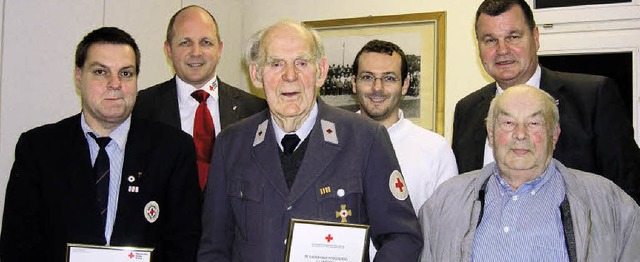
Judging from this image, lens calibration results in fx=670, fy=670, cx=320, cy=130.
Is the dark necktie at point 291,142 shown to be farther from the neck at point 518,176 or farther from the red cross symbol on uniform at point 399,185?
the neck at point 518,176

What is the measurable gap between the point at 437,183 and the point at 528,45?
772 millimetres

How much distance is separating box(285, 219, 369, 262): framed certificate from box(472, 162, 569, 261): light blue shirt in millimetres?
686

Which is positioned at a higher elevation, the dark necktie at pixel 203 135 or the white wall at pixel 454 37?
the white wall at pixel 454 37

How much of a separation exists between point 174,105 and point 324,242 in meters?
1.52

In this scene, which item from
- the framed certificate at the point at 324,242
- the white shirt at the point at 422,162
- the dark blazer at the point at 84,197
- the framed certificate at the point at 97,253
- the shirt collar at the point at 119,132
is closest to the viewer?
the framed certificate at the point at 324,242

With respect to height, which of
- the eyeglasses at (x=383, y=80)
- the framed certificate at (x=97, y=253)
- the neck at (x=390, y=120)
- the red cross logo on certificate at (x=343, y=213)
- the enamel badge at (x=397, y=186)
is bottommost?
the framed certificate at (x=97, y=253)

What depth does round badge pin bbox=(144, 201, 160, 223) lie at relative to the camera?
A: 259cm

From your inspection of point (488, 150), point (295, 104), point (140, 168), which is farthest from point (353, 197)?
point (488, 150)

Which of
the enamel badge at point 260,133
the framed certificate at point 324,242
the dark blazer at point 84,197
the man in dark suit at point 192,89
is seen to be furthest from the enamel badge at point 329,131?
the man in dark suit at point 192,89

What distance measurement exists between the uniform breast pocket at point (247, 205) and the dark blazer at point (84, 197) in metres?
0.33

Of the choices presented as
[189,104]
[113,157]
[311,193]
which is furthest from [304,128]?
[189,104]

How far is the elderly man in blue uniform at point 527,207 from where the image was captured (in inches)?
101

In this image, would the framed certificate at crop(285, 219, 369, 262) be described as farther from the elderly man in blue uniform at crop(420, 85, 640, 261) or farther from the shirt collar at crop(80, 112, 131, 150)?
the shirt collar at crop(80, 112, 131, 150)

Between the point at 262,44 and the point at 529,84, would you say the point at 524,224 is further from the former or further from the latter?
the point at 262,44
